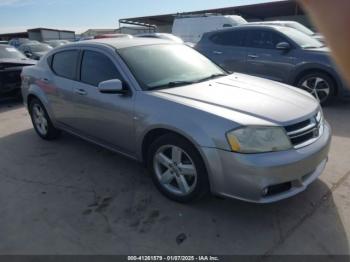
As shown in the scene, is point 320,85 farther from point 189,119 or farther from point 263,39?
point 189,119

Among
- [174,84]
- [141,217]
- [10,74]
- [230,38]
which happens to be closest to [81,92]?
[174,84]

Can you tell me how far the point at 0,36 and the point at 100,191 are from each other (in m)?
53.8

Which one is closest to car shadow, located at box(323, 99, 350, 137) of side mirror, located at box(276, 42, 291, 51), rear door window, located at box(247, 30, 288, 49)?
side mirror, located at box(276, 42, 291, 51)

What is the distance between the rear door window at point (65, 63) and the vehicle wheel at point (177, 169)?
5.74ft

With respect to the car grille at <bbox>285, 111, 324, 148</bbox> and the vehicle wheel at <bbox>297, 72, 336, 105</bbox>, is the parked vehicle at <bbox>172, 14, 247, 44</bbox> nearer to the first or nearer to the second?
the vehicle wheel at <bbox>297, 72, 336, 105</bbox>

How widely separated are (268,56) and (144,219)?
5249 mm

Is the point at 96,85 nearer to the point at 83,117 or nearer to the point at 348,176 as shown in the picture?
the point at 83,117

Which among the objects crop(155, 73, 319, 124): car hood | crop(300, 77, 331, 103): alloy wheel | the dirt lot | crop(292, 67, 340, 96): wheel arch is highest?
crop(155, 73, 319, 124): car hood

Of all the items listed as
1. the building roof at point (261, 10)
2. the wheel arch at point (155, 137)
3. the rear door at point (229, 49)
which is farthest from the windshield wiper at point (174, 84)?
the building roof at point (261, 10)

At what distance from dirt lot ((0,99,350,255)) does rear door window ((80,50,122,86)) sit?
1089mm

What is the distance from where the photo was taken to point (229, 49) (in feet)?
26.0

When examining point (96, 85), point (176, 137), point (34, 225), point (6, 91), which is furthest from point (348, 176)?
point (6, 91)

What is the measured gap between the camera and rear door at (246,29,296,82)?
7.06m

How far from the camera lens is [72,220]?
3219 millimetres
